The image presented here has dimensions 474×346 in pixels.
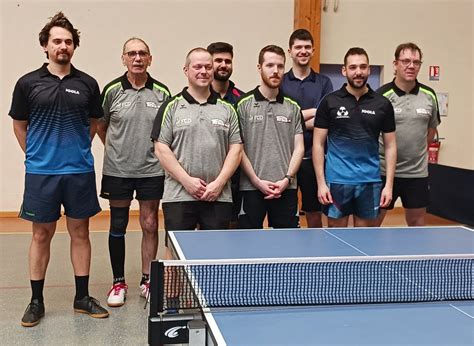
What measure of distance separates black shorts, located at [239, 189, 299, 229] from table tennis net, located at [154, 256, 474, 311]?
5.38ft

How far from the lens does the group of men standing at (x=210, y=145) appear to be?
3.85m

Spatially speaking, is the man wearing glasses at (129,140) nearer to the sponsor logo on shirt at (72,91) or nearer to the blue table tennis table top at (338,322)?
the sponsor logo on shirt at (72,91)

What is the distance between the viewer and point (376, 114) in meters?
4.20

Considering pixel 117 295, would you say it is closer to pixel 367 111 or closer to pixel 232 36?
pixel 367 111

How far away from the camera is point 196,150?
152 inches

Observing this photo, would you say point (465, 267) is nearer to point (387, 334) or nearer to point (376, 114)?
point (387, 334)

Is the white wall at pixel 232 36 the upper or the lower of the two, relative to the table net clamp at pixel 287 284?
upper

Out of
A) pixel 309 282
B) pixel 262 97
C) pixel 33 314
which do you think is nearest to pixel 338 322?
pixel 309 282

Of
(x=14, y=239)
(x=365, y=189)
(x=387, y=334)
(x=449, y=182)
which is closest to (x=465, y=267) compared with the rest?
(x=387, y=334)

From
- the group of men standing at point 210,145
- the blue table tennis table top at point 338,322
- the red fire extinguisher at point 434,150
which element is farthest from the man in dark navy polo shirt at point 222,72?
the red fire extinguisher at point 434,150

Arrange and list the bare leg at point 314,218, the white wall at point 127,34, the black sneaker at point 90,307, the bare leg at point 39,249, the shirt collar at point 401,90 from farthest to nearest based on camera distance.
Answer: the white wall at point 127,34, the bare leg at point 314,218, the shirt collar at point 401,90, the black sneaker at point 90,307, the bare leg at point 39,249

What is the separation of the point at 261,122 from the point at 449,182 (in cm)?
335

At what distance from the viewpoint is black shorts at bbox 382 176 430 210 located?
14.9 ft

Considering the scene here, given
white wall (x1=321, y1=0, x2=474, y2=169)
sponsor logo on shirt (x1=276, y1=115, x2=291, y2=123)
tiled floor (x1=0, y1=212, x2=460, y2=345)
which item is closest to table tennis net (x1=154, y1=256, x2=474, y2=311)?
tiled floor (x1=0, y1=212, x2=460, y2=345)
